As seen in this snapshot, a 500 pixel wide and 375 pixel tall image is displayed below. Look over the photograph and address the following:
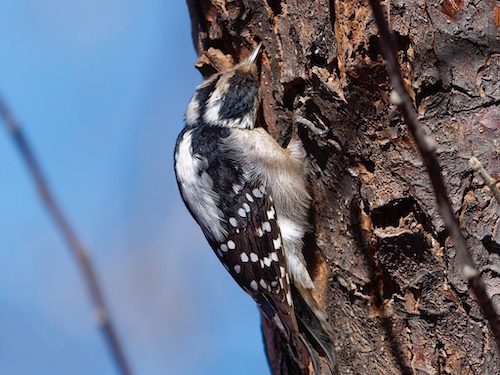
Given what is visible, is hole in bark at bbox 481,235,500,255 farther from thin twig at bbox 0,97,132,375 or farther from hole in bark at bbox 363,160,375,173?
thin twig at bbox 0,97,132,375

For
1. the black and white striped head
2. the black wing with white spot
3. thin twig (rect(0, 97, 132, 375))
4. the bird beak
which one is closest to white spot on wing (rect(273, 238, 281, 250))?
the black wing with white spot

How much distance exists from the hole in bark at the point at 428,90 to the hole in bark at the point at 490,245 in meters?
0.38

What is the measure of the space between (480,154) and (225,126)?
45.3 inches

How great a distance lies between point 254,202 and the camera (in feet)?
7.86

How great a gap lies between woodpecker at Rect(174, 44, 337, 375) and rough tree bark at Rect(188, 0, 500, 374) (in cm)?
11

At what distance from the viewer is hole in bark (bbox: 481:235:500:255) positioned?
5.32ft

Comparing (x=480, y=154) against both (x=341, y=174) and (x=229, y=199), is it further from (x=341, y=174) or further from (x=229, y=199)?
(x=229, y=199)

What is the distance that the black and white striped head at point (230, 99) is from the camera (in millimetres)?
2396

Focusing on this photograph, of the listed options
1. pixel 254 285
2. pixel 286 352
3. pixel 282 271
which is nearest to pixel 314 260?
pixel 282 271

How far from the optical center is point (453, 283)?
1.71 meters

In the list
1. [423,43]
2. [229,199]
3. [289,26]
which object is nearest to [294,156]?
[229,199]

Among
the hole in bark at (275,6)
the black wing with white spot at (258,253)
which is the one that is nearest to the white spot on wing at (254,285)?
the black wing with white spot at (258,253)

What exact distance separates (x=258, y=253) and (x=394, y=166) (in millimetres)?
721

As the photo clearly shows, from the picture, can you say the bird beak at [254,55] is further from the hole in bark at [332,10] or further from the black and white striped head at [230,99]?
the hole in bark at [332,10]
